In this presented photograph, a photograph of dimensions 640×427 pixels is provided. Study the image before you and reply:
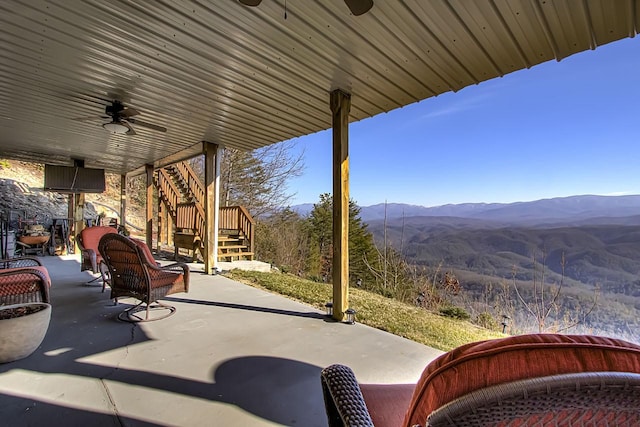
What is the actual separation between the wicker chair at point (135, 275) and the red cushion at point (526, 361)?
3706mm

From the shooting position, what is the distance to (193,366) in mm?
2633

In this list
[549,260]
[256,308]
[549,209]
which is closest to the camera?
[256,308]

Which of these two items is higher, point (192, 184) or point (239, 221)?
point (192, 184)

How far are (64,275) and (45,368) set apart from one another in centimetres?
497

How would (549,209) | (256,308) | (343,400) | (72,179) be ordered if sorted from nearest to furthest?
(343,400) < (256,308) < (72,179) < (549,209)

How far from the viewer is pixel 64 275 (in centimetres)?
649

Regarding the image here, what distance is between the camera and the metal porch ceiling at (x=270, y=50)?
96.7 inches

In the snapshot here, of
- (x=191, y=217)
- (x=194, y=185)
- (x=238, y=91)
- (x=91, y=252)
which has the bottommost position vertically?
(x=91, y=252)

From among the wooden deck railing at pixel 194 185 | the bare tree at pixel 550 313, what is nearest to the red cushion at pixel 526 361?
the bare tree at pixel 550 313

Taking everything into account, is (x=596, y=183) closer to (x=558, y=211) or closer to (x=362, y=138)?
(x=558, y=211)

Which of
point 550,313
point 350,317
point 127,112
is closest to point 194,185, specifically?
point 127,112

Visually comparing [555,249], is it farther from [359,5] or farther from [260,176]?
[260,176]

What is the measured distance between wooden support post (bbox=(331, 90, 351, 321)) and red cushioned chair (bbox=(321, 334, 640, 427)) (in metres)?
3.23

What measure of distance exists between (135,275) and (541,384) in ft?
13.4
